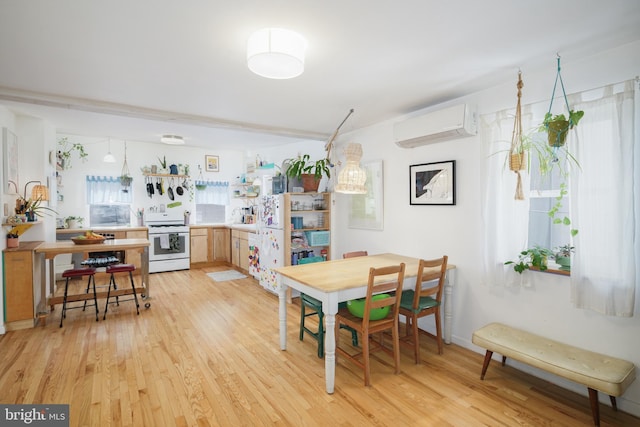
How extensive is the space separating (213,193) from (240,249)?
1.74 m

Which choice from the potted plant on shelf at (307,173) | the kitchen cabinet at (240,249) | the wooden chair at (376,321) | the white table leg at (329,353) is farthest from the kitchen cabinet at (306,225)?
the white table leg at (329,353)

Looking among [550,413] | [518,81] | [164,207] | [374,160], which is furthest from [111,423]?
[164,207]

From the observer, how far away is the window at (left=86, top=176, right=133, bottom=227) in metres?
5.99

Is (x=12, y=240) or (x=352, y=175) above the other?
(x=352, y=175)

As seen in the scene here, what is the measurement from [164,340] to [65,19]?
2802 mm

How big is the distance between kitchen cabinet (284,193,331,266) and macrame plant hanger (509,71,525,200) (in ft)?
8.85

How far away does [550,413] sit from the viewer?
83.8 inches

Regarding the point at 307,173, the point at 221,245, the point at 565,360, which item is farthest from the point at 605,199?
the point at 221,245

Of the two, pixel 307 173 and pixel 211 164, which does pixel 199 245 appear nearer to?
pixel 211 164

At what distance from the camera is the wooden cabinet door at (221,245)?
685 centimetres

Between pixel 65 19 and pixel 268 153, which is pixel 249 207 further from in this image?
pixel 65 19

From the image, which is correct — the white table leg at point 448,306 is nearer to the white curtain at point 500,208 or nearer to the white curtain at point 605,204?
the white curtain at point 500,208

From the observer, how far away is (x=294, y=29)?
6.22 ft

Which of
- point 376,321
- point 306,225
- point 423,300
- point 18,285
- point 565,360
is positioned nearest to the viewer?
point 565,360
